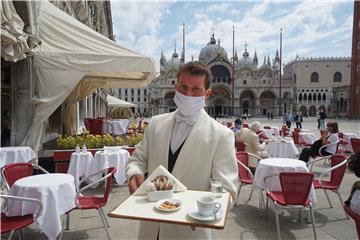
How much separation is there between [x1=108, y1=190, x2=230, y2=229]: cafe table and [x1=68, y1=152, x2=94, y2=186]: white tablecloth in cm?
485

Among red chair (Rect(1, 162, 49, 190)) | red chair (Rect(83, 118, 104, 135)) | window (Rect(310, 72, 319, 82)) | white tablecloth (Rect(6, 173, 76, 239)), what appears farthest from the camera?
window (Rect(310, 72, 319, 82))

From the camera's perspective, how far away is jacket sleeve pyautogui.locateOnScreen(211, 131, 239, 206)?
78.3 inches

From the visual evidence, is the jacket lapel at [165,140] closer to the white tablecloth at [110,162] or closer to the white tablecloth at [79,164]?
the white tablecloth at [110,162]

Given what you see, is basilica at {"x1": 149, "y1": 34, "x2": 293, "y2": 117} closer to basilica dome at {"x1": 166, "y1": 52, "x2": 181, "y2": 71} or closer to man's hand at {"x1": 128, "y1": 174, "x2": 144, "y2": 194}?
basilica dome at {"x1": 166, "y1": 52, "x2": 181, "y2": 71}

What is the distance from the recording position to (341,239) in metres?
4.12

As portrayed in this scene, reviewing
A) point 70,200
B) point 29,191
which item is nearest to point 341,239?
point 70,200

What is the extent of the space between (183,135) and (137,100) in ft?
314

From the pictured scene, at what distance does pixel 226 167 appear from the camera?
2.04 meters

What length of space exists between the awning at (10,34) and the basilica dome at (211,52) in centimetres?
7622

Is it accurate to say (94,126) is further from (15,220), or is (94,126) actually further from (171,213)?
(171,213)

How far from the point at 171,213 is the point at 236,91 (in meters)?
77.0

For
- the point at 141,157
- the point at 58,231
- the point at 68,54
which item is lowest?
the point at 58,231

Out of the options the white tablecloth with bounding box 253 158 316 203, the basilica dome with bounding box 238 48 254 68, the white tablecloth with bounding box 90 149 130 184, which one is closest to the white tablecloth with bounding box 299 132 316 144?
the white tablecloth with bounding box 253 158 316 203

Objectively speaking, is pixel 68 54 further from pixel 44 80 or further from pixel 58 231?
pixel 58 231
